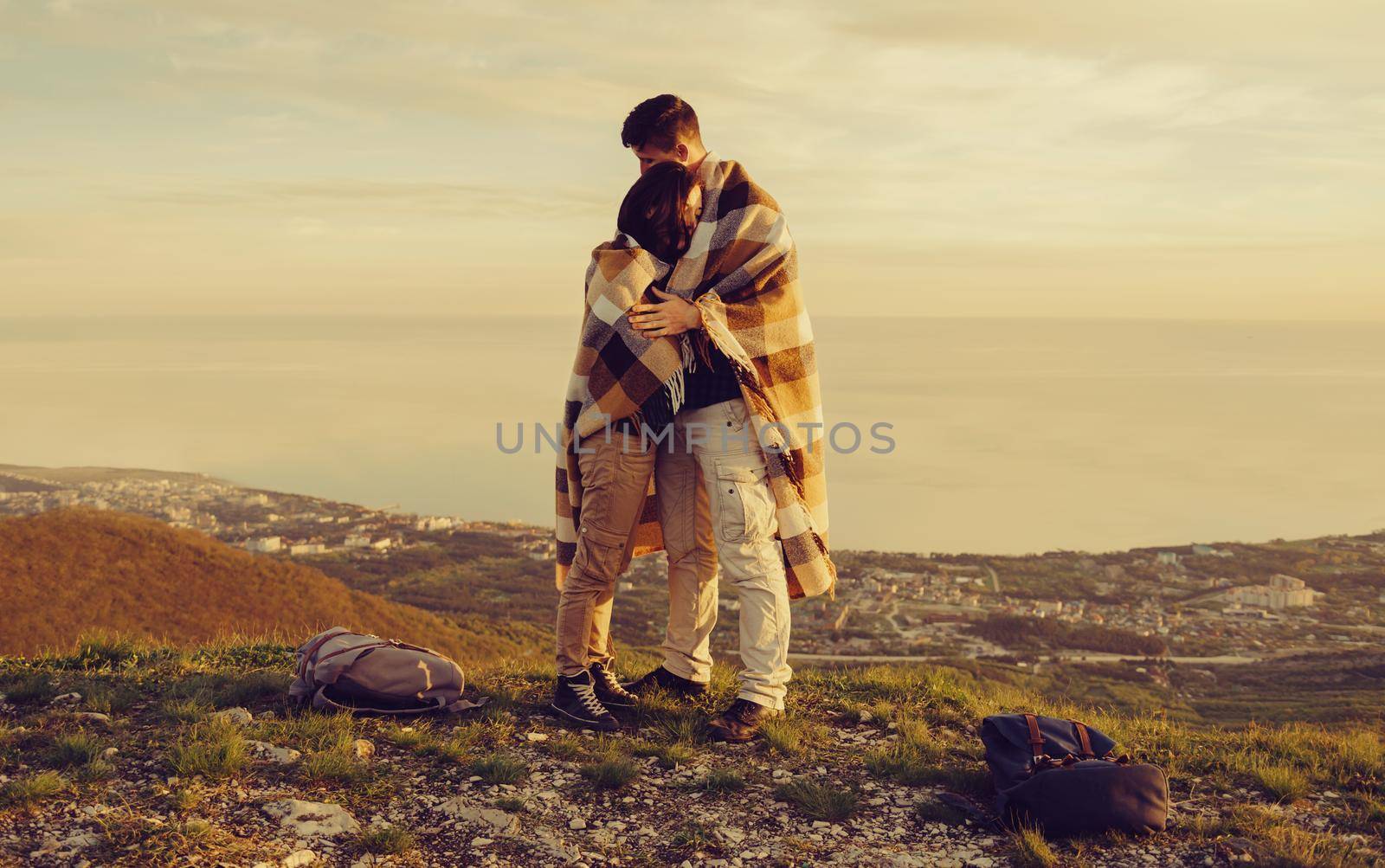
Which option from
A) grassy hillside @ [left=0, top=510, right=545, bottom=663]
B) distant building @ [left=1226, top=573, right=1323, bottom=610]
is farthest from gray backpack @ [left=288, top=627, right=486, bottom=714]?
distant building @ [left=1226, top=573, right=1323, bottom=610]

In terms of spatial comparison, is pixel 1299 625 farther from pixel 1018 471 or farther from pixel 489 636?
pixel 1018 471

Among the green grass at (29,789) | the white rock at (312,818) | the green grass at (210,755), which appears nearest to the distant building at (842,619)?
the green grass at (210,755)

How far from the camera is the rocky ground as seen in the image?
10.4 ft

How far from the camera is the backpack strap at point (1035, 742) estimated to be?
3.53 meters

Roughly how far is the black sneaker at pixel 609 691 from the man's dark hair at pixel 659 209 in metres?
2.22

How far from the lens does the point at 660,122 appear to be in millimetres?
4086

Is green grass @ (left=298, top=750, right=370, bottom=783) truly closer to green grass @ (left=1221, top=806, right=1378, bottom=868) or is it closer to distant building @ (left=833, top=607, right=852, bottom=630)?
green grass @ (left=1221, top=806, right=1378, bottom=868)

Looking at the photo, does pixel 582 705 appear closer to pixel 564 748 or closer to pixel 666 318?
pixel 564 748

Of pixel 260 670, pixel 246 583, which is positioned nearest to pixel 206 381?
pixel 246 583

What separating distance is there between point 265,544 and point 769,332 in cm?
3009

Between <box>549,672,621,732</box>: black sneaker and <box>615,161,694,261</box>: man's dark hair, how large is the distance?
2199 millimetres

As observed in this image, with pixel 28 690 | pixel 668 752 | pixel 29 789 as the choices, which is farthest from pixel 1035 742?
pixel 28 690

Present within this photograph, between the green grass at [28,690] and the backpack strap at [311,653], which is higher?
the backpack strap at [311,653]

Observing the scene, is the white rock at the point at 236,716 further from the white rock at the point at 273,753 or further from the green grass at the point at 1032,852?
the green grass at the point at 1032,852
